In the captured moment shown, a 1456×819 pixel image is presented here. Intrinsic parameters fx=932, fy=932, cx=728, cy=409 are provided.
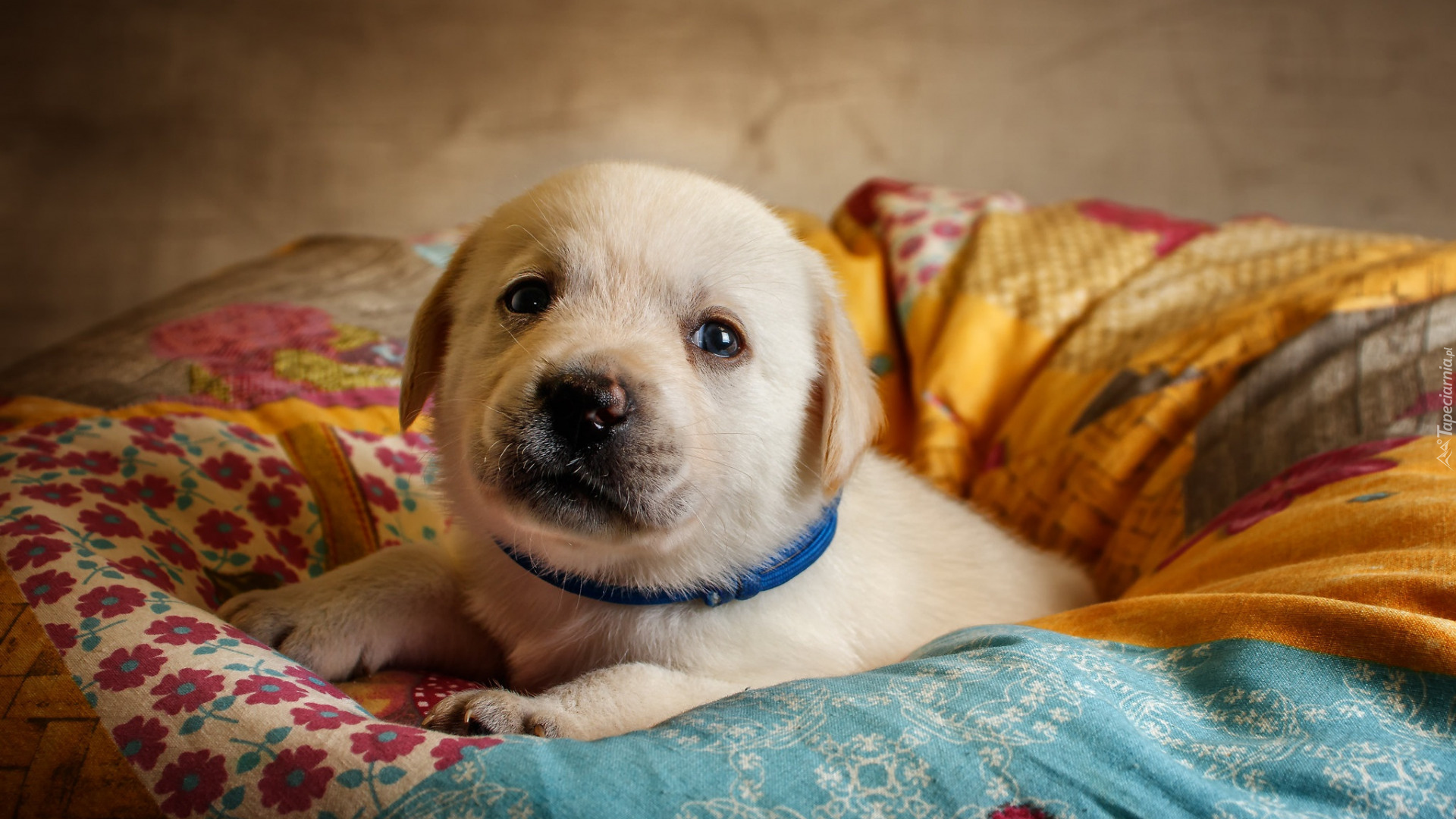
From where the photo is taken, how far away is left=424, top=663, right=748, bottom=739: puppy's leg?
3.66 ft

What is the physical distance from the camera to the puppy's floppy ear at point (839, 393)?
1.46 metres

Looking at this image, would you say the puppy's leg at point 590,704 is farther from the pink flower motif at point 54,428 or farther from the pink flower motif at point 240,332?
the pink flower motif at point 240,332

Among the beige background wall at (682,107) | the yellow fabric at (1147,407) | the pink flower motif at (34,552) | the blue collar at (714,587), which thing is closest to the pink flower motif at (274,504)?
the pink flower motif at (34,552)

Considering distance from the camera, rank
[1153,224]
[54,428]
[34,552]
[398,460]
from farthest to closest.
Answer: [1153,224] < [398,460] < [54,428] < [34,552]

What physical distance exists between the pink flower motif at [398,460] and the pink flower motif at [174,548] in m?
→ 0.56

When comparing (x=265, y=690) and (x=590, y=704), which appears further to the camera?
(x=590, y=704)

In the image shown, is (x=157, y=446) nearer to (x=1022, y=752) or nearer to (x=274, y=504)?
(x=274, y=504)

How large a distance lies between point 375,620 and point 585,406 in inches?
22.8

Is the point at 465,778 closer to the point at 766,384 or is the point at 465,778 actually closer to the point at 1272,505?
the point at 766,384

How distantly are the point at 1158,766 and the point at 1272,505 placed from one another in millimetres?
996

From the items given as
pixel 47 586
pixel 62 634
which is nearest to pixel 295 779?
pixel 62 634

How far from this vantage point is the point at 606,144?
4.14 metres

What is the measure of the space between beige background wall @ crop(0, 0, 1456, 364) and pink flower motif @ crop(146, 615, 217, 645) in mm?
3150

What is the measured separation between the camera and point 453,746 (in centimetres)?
95
